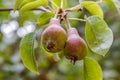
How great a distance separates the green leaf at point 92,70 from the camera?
106 cm

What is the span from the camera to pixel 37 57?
9.07 ft

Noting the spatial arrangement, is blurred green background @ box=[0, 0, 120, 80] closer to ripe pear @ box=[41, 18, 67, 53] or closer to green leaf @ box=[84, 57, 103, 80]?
green leaf @ box=[84, 57, 103, 80]

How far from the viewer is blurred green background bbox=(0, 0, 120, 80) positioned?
8.48 feet

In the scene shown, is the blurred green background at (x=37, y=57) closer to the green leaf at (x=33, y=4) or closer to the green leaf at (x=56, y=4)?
the green leaf at (x=56, y=4)

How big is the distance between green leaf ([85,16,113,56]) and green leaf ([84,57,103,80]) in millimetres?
87

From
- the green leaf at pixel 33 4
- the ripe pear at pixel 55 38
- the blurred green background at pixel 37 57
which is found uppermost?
the green leaf at pixel 33 4

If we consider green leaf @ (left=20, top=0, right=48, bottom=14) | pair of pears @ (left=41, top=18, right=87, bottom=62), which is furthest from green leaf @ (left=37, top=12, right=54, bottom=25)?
pair of pears @ (left=41, top=18, right=87, bottom=62)

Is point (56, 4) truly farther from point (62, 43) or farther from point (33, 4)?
point (62, 43)

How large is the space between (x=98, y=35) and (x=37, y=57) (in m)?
1.78

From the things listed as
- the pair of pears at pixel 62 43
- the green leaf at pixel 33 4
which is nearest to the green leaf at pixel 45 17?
the green leaf at pixel 33 4

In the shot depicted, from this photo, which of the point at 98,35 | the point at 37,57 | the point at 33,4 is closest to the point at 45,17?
the point at 33,4

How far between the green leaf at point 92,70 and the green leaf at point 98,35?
3.4 inches

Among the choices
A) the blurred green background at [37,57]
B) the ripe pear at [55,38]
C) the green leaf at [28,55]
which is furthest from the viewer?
the blurred green background at [37,57]

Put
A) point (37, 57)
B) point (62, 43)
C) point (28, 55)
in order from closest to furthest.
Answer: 1. point (62, 43)
2. point (28, 55)
3. point (37, 57)
